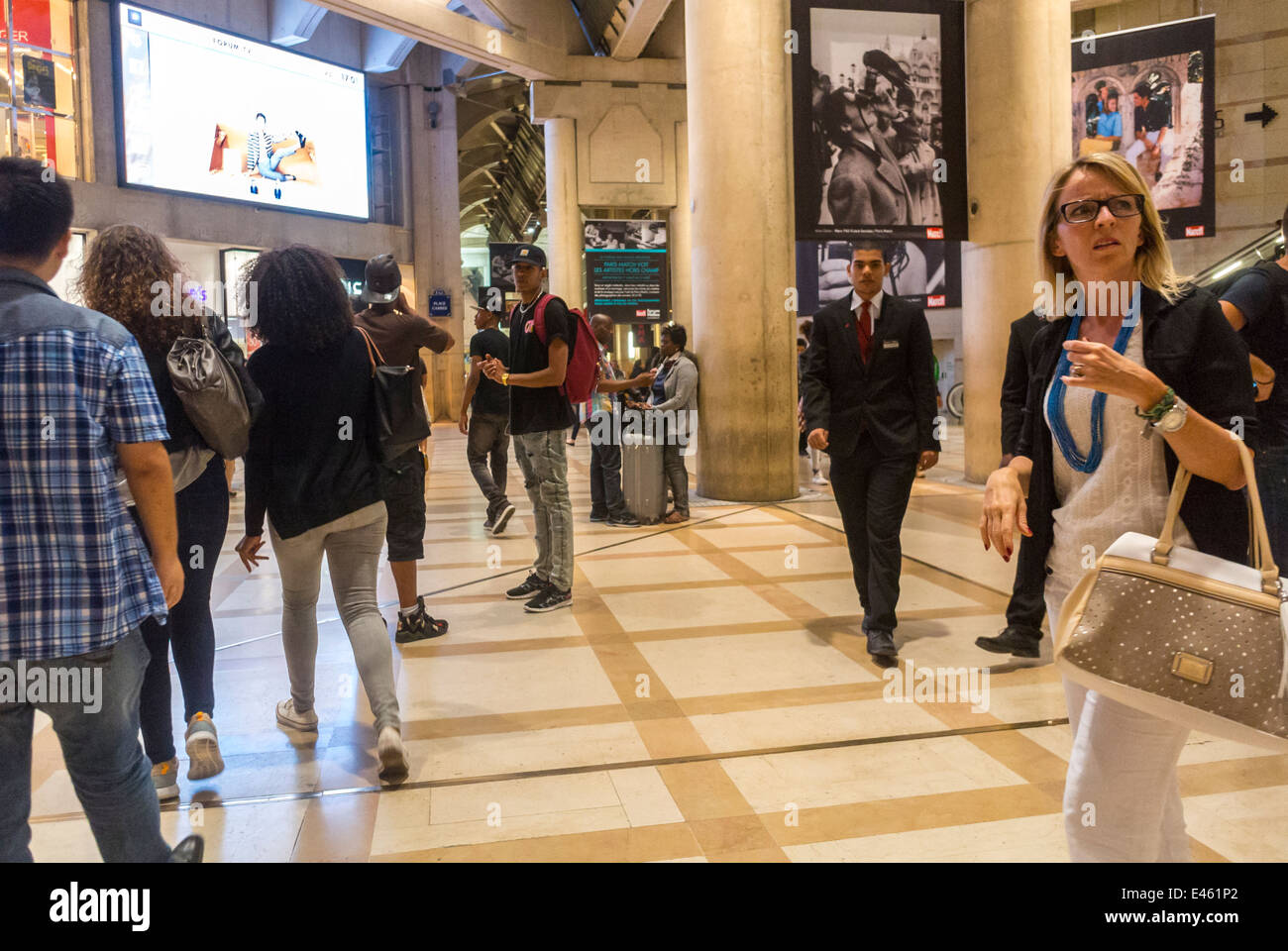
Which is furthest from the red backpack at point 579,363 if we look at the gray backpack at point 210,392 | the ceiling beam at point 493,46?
the ceiling beam at point 493,46

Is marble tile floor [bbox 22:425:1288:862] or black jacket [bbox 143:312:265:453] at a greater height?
black jacket [bbox 143:312:265:453]

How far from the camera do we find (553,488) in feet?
17.6

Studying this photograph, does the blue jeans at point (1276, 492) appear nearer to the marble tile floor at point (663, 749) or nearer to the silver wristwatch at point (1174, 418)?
the marble tile floor at point (663, 749)

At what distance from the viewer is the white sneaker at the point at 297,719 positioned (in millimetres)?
3615

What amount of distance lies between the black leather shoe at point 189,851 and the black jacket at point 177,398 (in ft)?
3.80

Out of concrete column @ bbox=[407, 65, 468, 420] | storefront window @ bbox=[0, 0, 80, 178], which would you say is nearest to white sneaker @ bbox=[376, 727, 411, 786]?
storefront window @ bbox=[0, 0, 80, 178]

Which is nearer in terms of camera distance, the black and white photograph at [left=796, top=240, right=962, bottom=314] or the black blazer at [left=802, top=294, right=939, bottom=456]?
the black blazer at [left=802, top=294, right=939, bottom=456]

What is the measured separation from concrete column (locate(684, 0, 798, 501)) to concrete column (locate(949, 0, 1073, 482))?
6.53 feet

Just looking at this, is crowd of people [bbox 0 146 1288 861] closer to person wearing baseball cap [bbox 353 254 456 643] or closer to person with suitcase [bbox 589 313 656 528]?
person wearing baseball cap [bbox 353 254 456 643]

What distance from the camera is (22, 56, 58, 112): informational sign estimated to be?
14.1 m

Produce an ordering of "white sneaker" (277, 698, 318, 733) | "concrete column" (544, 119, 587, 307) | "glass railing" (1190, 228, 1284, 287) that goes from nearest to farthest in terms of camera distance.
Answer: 1. "white sneaker" (277, 698, 318, 733)
2. "glass railing" (1190, 228, 1284, 287)
3. "concrete column" (544, 119, 587, 307)

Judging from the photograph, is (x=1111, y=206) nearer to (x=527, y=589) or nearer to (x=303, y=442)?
(x=303, y=442)

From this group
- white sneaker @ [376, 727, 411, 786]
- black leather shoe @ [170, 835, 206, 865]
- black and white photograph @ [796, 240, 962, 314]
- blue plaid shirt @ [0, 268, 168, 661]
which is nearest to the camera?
blue plaid shirt @ [0, 268, 168, 661]

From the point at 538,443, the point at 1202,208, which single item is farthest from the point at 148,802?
the point at 1202,208
